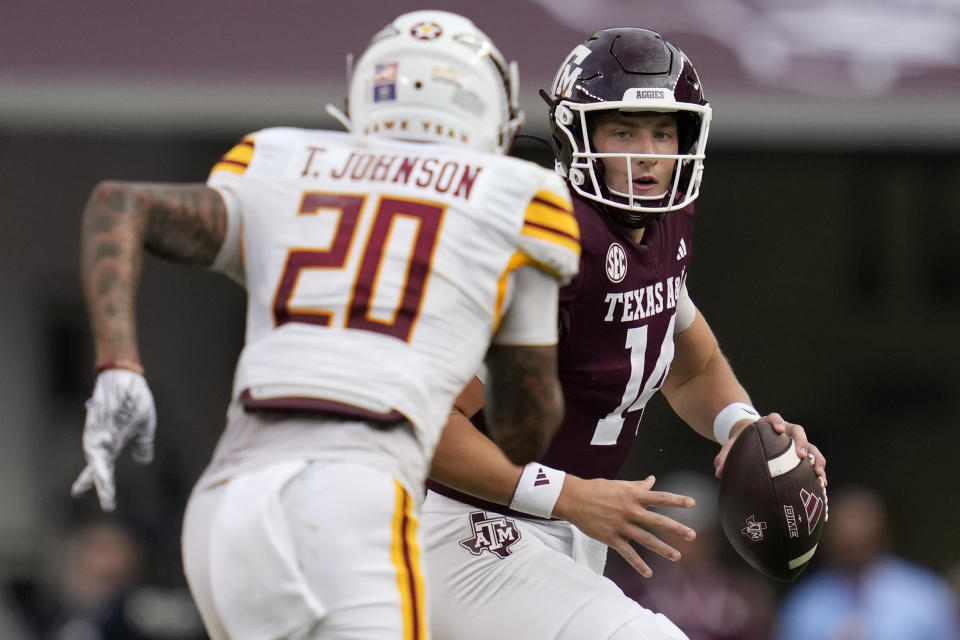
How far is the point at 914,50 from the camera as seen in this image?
302 inches

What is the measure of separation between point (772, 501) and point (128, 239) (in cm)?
169

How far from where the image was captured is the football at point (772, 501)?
3730mm

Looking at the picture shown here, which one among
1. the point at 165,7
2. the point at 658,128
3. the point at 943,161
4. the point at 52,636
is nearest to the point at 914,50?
the point at 943,161

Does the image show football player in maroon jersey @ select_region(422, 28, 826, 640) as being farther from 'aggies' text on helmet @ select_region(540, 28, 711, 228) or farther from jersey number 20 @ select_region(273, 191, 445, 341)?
jersey number 20 @ select_region(273, 191, 445, 341)

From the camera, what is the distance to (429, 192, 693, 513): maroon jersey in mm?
3648

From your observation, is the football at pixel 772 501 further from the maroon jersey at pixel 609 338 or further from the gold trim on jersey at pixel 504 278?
the gold trim on jersey at pixel 504 278

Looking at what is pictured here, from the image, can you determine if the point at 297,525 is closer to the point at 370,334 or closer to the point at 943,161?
the point at 370,334

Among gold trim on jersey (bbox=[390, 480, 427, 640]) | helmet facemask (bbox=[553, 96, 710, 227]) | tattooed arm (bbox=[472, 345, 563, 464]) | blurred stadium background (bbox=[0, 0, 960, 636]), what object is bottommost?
blurred stadium background (bbox=[0, 0, 960, 636])

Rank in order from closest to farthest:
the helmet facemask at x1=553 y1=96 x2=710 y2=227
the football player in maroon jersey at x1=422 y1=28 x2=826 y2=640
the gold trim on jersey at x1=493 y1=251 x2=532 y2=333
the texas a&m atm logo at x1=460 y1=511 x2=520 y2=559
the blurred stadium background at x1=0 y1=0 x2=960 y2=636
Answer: the gold trim on jersey at x1=493 y1=251 x2=532 y2=333 < the football player in maroon jersey at x1=422 y1=28 x2=826 y2=640 < the texas a&m atm logo at x1=460 y1=511 x2=520 y2=559 < the helmet facemask at x1=553 y1=96 x2=710 y2=227 < the blurred stadium background at x1=0 y1=0 x2=960 y2=636

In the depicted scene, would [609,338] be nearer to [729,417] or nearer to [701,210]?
[729,417]

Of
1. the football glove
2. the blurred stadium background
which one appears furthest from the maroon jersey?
the blurred stadium background

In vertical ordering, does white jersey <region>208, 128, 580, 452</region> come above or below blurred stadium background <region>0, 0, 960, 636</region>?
above

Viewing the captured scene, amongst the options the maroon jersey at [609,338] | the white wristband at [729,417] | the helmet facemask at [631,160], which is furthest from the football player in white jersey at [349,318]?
the white wristband at [729,417]

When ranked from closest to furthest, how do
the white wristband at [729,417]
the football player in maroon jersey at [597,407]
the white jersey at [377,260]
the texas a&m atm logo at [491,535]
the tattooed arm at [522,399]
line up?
the white jersey at [377,260]
the tattooed arm at [522,399]
the football player in maroon jersey at [597,407]
the texas a&m atm logo at [491,535]
the white wristband at [729,417]
